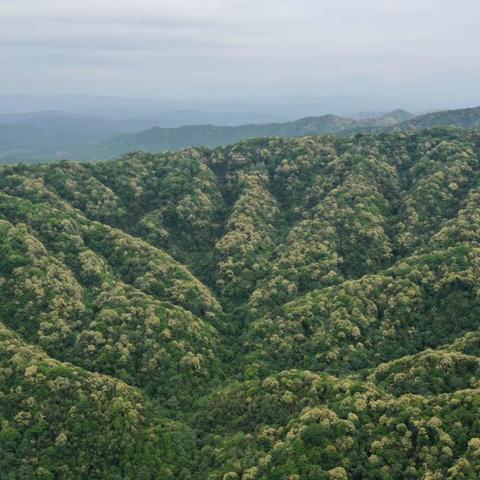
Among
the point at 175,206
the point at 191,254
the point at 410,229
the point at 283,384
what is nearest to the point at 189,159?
the point at 175,206

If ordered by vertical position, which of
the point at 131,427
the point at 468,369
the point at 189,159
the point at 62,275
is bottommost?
the point at 131,427

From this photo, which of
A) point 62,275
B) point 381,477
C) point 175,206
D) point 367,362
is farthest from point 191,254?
point 381,477

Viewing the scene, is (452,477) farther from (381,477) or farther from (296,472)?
(296,472)

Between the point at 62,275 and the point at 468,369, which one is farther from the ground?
the point at 62,275

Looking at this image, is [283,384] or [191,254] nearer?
[283,384]

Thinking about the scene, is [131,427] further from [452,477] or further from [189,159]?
[189,159]

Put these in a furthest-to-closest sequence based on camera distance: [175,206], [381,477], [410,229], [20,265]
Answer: [175,206], [410,229], [20,265], [381,477]

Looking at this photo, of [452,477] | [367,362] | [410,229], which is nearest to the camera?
[452,477]
